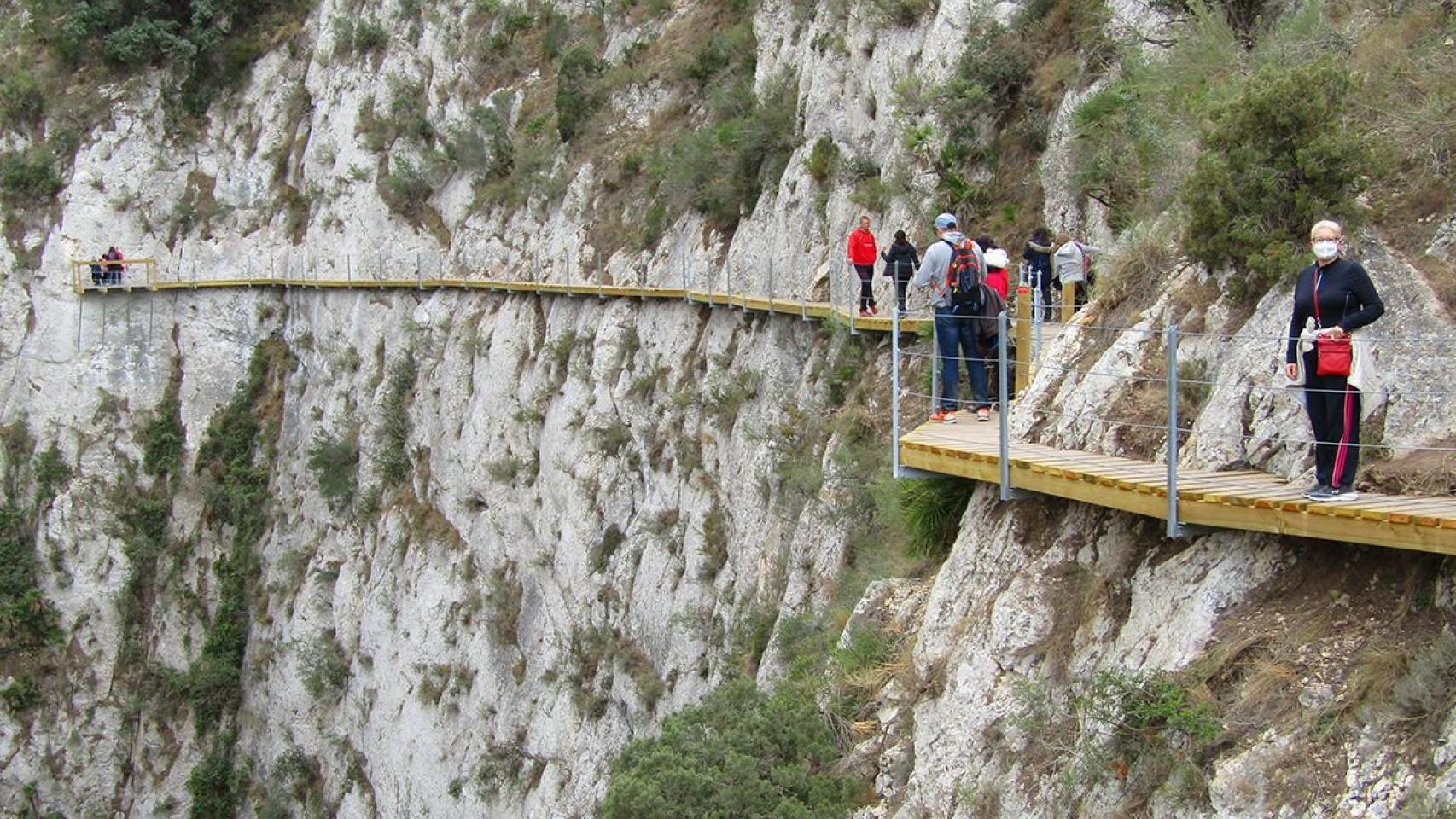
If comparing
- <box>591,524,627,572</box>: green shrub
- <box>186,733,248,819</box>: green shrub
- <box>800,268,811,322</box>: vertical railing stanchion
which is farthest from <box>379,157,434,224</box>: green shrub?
<box>800,268,811,322</box>: vertical railing stanchion

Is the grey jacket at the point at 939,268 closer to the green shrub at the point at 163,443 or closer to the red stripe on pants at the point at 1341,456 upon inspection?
the red stripe on pants at the point at 1341,456

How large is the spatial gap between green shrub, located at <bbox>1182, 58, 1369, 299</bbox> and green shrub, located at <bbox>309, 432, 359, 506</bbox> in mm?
25098

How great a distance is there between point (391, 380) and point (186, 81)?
13.3 m

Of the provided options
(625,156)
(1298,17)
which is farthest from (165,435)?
(1298,17)

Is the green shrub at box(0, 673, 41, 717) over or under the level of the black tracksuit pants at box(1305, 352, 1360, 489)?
under

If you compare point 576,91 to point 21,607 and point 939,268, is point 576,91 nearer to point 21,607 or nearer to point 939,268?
point 21,607

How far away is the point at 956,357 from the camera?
11883mm

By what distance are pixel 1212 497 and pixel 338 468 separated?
27025 mm

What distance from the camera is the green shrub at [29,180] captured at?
3766cm

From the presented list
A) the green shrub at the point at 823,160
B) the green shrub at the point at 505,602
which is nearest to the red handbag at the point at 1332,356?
the green shrub at the point at 823,160

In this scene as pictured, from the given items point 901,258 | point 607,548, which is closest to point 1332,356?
point 901,258

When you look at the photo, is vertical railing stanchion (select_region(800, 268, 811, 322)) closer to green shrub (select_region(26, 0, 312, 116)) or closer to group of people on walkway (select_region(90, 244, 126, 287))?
group of people on walkway (select_region(90, 244, 126, 287))

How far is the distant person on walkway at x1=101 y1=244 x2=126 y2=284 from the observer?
121ft

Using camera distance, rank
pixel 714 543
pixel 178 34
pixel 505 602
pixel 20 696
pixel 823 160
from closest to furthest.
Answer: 1. pixel 714 543
2. pixel 823 160
3. pixel 505 602
4. pixel 20 696
5. pixel 178 34
